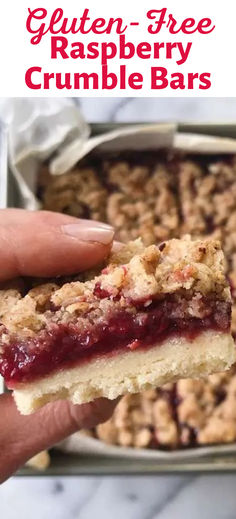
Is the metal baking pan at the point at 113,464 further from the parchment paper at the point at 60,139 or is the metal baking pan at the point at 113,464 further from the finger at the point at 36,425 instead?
the finger at the point at 36,425

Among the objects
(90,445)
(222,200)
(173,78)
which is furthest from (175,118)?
(90,445)

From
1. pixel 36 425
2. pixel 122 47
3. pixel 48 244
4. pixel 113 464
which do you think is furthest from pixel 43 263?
pixel 122 47

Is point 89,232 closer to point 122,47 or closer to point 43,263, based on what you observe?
point 43,263

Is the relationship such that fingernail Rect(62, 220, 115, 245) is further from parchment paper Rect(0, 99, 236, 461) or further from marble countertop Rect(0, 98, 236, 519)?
marble countertop Rect(0, 98, 236, 519)

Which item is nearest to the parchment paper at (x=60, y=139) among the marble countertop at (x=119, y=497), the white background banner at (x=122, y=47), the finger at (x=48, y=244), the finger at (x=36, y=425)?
the white background banner at (x=122, y=47)

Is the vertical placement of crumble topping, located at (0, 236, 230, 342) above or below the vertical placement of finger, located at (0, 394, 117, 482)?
above

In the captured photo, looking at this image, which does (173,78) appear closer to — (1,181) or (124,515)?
(1,181)

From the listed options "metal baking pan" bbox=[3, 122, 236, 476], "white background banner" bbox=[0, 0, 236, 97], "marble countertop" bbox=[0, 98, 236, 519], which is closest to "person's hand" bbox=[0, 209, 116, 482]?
"metal baking pan" bbox=[3, 122, 236, 476]
